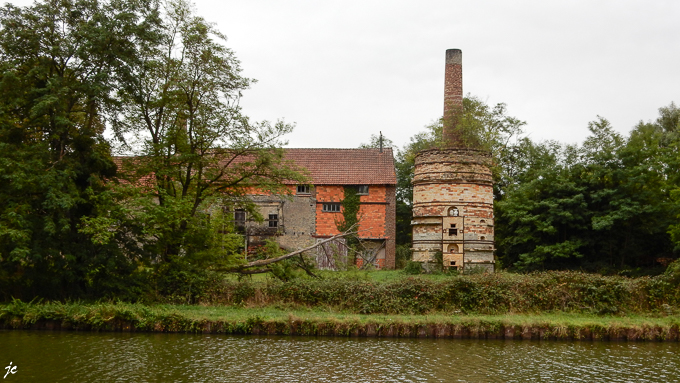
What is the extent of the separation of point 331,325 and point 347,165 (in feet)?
75.9

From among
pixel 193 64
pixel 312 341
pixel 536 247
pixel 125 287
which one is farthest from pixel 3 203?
pixel 536 247

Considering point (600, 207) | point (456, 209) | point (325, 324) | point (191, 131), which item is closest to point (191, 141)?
point (191, 131)

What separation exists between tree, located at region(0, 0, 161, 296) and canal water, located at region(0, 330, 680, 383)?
271cm

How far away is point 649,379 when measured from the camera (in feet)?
38.2

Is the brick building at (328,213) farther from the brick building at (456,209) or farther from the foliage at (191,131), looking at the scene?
the foliage at (191,131)

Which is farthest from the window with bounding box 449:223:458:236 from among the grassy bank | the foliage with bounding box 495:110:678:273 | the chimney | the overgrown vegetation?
the overgrown vegetation

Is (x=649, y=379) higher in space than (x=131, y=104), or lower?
lower

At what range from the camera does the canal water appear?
38.2 ft

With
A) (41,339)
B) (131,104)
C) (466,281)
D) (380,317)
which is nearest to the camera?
(41,339)

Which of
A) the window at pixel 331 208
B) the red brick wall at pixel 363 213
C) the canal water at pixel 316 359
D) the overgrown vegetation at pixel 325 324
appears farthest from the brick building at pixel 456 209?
the canal water at pixel 316 359

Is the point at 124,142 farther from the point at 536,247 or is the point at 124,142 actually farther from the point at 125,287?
the point at 536,247

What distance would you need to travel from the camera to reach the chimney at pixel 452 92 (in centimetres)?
3450

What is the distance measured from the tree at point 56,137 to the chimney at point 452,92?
19.2 meters

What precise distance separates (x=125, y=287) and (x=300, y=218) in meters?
19.2
